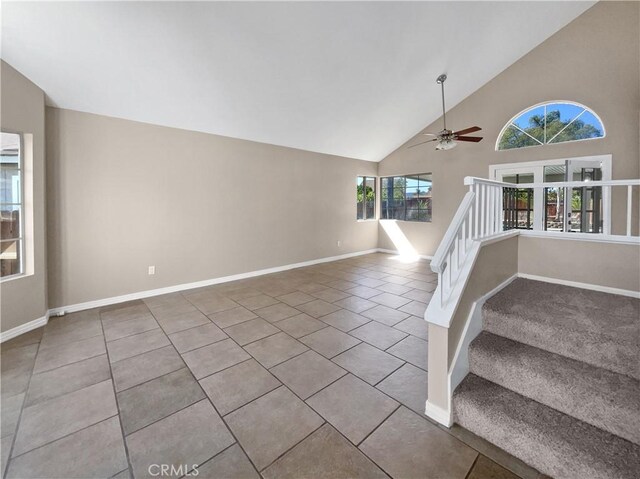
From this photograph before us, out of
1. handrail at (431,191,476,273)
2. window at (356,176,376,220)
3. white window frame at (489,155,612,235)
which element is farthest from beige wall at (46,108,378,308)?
handrail at (431,191,476,273)

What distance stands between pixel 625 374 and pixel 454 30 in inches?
177

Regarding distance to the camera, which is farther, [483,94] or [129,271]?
[483,94]

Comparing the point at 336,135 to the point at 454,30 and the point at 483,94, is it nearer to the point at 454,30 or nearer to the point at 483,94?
the point at 454,30

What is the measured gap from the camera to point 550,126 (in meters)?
4.92

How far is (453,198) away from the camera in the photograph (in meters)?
6.27

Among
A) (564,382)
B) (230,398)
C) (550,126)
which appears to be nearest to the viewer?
(564,382)

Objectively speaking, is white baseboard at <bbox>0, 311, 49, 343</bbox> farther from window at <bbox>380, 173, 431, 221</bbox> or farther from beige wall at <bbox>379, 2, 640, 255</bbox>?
window at <bbox>380, 173, 431, 221</bbox>

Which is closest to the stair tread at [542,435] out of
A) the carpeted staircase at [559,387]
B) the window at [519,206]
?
the carpeted staircase at [559,387]

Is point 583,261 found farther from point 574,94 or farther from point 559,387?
point 574,94

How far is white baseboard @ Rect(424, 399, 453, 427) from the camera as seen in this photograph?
66.2 inches

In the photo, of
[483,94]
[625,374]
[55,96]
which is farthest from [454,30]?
[55,96]

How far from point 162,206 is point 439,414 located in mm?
4280

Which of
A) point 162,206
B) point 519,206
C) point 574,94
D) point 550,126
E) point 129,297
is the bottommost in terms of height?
point 129,297

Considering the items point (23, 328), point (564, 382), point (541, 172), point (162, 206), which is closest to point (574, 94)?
point (541, 172)
